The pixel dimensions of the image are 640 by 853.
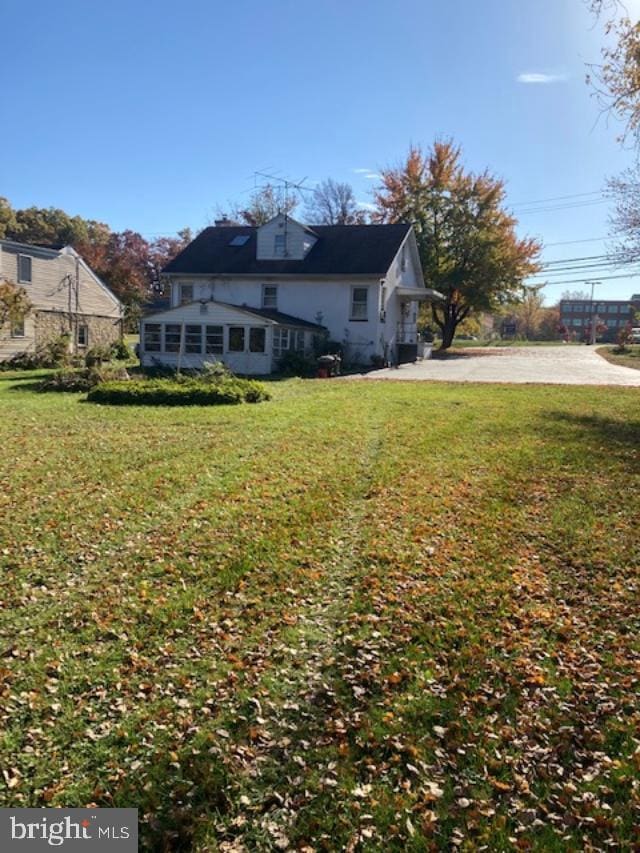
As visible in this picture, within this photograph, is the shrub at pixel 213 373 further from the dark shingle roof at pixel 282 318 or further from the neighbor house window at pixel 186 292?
the neighbor house window at pixel 186 292

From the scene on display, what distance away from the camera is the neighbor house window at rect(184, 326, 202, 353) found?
22953mm

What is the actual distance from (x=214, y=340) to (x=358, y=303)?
7505mm

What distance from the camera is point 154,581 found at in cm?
491

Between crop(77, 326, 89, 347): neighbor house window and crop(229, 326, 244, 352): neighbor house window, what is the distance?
38.1ft

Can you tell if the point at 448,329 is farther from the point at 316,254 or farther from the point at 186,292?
the point at 186,292

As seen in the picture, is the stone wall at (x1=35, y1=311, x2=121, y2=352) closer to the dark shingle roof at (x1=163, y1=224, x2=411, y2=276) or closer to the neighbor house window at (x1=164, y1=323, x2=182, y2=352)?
the dark shingle roof at (x1=163, y1=224, x2=411, y2=276)

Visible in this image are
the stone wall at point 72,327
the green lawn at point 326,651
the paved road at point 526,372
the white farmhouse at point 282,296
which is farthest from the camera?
the stone wall at point 72,327

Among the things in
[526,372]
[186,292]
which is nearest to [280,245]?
[186,292]

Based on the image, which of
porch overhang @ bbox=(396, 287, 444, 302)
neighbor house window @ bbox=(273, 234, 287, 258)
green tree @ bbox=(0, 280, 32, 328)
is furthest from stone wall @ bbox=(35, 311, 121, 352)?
porch overhang @ bbox=(396, 287, 444, 302)

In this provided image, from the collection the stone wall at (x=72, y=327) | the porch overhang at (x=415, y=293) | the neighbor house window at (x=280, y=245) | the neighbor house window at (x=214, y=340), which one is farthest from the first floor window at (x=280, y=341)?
the stone wall at (x=72, y=327)

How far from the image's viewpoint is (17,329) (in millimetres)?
25453

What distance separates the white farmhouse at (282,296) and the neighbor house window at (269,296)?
5cm

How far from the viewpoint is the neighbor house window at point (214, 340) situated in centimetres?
2262

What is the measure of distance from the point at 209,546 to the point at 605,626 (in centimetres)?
348
